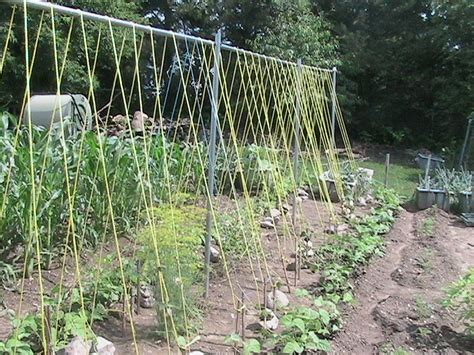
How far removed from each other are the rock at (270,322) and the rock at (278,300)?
0.58 feet

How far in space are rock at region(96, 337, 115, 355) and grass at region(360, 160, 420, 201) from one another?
6038 mm

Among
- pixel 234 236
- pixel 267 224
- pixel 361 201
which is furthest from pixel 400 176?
pixel 234 236

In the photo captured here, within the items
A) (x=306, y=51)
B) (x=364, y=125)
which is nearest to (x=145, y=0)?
(x=306, y=51)

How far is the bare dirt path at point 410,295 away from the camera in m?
3.09

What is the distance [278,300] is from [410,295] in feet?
3.85

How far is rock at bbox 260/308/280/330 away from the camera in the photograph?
2.97 metres

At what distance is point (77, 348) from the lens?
2.27 metres

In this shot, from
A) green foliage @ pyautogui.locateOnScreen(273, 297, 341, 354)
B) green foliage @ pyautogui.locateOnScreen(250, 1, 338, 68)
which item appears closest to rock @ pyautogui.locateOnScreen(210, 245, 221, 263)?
green foliage @ pyautogui.locateOnScreen(273, 297, 341, 354)

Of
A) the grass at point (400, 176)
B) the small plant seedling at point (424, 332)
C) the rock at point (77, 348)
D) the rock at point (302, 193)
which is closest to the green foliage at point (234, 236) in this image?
the small plant seedling at point (424, 332)

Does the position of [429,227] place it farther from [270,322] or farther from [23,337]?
[23,337]

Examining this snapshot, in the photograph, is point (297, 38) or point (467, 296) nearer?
point (467, 296)

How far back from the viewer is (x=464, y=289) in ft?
10.6

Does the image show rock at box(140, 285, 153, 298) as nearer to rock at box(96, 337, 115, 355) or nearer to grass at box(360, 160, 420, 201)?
rock at box(96, 337, 115, 355)

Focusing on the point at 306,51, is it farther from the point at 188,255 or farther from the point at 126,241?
the point at 188,255
